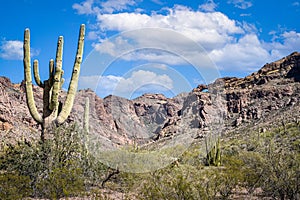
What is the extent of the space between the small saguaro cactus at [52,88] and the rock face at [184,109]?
9.18m

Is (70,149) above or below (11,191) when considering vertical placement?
above

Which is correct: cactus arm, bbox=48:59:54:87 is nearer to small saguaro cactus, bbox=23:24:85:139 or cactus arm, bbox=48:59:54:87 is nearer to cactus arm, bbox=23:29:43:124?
small saguaro cactus, bbox=23:24:85:139

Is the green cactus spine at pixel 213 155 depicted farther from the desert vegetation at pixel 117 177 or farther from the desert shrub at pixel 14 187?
the desert shrub at pixel 14 187

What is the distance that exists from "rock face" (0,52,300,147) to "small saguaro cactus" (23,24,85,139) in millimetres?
9184

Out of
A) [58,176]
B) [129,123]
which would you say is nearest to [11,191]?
[58,176]

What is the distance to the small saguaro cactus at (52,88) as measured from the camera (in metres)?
9.52

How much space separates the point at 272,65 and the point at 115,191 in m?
58.6

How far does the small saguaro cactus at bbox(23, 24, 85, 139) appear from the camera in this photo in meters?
9.52

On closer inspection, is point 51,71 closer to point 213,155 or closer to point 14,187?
point 14,187

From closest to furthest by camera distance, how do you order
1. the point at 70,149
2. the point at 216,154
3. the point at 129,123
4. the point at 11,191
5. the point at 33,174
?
the point at 11,191, the point at 33,174, the point at 70,149, the point at 216,154, the point at 129,123

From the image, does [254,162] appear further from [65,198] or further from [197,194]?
[65,198]

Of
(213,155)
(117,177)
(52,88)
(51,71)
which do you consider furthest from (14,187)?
(213,155)

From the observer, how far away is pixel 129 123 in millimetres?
31266

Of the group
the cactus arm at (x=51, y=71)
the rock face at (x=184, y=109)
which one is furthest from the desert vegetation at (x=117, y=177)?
the rock face at (x=184, y=109)
